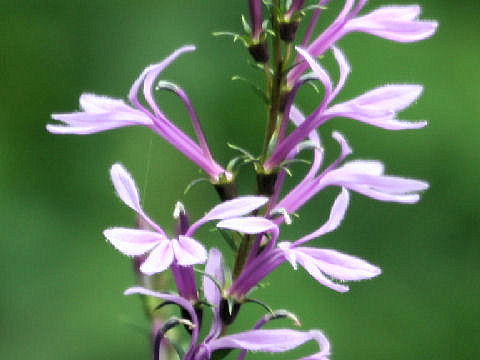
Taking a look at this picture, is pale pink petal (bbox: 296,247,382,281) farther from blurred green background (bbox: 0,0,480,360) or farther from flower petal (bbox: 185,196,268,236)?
blurred green background (bbox: 0,0,480,360)

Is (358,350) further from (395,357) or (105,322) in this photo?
(105,322)

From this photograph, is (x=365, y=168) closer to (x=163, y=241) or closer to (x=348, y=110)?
(x=348, y=110)

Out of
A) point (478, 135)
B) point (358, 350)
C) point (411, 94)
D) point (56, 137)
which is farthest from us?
point (56, 137)

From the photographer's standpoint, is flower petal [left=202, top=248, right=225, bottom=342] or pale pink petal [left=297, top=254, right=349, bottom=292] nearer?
pale pink petal [left=297, top=254, right=349, bottom=292]

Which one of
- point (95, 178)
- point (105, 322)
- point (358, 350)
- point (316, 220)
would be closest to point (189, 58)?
point (95, 178)

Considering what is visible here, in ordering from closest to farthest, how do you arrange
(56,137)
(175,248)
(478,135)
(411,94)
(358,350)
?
(175,248)
(411,94)
(358,350)
(478,135)
(56,137)

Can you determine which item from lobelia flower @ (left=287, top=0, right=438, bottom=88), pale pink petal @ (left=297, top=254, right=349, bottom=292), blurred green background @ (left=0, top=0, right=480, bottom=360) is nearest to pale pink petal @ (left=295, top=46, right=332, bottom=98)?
lobelia flower @ (left=287, top=0, right=438, bottom=88)
